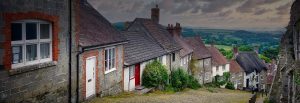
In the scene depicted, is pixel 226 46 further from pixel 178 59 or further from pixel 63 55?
pixel 63 55

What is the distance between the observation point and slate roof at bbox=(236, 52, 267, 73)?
2530 inches

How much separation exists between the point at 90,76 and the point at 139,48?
38.1ft

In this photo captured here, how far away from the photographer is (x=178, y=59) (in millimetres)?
36375

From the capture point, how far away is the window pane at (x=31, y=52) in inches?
468

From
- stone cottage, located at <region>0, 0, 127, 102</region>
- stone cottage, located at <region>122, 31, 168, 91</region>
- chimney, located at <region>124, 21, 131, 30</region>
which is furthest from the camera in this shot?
chimney, located at <region>124, 21, 131, 30</region>

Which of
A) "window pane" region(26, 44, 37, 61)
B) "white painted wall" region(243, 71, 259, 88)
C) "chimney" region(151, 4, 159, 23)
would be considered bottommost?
"white painted wall" region(243, 71, 259, 88)

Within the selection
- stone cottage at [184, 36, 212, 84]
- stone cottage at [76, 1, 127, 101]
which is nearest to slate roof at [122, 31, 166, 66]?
stone cottage at [76, 1, 127, 101]

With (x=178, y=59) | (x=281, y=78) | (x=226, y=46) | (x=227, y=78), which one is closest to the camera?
(x=281, y=78)

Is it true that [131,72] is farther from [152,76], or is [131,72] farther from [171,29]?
[171,29]

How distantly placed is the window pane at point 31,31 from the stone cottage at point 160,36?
20.8 meters

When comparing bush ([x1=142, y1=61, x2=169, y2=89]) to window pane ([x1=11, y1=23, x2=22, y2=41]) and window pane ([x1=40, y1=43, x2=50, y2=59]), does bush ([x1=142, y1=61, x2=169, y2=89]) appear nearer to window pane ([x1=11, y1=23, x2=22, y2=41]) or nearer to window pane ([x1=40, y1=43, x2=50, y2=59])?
window pane ([x1=40, y1=43, x2=50, y2=59])

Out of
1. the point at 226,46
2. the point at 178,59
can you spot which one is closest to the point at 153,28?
the point at 178,59

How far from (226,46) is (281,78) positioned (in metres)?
120

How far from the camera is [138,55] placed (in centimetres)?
2705
